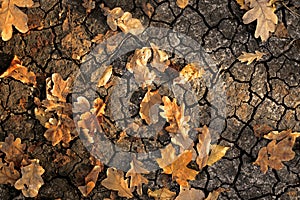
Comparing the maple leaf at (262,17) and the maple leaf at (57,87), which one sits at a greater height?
the maple leaf at (262,17)

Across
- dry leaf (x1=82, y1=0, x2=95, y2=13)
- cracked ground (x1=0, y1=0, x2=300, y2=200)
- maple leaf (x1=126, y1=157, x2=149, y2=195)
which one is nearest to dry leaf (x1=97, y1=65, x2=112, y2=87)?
cracked ground (x1=0, y1=0, x2=300, y2=200)

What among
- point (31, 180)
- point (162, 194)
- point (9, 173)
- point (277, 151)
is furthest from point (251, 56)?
point (9, 173)

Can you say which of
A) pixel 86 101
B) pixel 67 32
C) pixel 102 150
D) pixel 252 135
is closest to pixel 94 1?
pixel 67 32

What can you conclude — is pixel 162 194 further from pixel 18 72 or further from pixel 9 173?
pixel 18 72

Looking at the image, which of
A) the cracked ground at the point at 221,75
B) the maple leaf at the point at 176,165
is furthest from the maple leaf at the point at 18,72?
the maple leaf at the point at 176,165

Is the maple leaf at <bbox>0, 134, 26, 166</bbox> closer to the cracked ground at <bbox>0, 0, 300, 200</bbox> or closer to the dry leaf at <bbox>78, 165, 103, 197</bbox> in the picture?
the cracked ground at <bbox>0, 0, 300, 200</bbox>

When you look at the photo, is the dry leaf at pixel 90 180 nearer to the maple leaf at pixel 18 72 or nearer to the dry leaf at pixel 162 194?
the dry leaf at pixel 162 194
